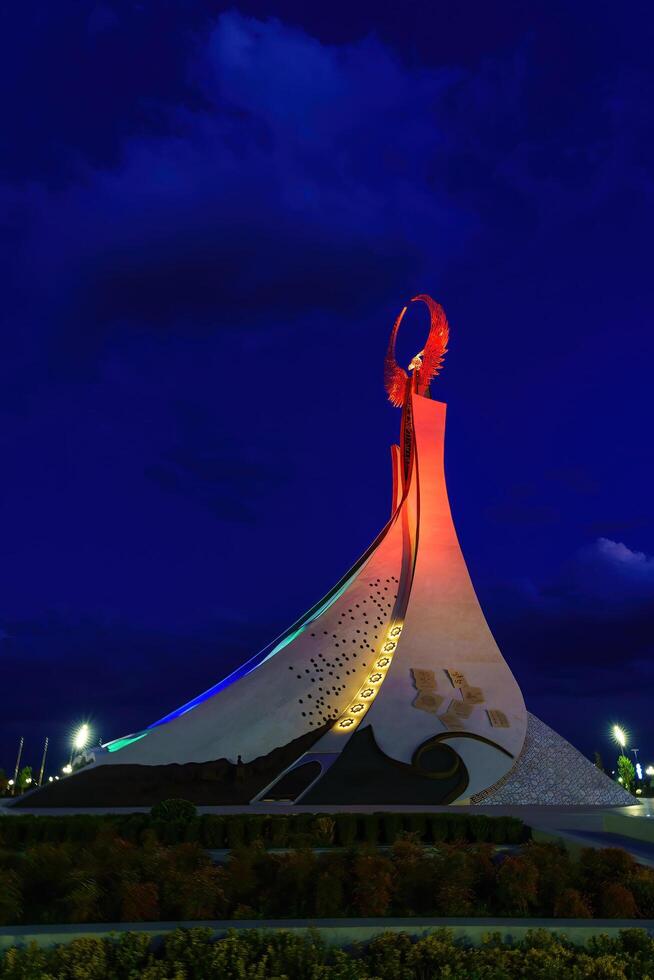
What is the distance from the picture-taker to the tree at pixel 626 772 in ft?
84.1

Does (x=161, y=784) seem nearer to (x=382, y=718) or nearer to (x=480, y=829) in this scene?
(x=382, y=718)

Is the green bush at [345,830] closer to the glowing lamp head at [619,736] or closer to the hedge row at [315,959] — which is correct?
the hedge row at [315,959]

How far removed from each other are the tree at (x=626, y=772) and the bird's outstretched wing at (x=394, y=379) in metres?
16.8

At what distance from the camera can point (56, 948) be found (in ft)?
13.1

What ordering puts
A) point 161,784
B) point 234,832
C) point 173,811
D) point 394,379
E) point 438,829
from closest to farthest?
point 234,832 < point 438,829 < point 173,811 < point 161,784 < point 394,379

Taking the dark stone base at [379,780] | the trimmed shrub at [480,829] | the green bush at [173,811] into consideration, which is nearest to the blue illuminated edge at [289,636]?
the dark stone base at [379,780]

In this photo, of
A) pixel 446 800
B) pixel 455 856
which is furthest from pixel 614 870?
pixel 446 800

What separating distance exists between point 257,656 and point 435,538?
588cm

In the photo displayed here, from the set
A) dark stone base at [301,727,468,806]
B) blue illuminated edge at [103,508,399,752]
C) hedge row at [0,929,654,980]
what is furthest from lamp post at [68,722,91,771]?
hedge row at [0,929,654,980]

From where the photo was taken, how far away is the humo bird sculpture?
20312 millimetres

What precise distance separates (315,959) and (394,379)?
1820cm

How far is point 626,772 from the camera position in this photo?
25844mm

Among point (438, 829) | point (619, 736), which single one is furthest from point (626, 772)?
point (438, 829)

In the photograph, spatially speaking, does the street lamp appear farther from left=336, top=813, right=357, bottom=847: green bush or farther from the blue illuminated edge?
left=336, top=813, right=357, bottom=847: green bush
